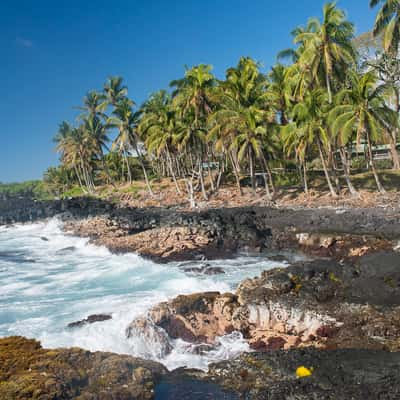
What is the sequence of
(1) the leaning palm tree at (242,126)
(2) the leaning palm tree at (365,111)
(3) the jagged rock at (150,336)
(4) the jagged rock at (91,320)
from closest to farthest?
(3) the jagged rock at (150,336)
(4) the jagged rock at (91,320)
(2) the leaning palm tree at (365,111)
(1) the leaning palm tree at (242,126)


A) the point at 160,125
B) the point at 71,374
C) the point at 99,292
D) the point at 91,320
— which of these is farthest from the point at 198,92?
the point at 71,374

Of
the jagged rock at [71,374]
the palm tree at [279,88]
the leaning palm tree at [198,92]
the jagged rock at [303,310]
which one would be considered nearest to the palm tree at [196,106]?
the leaning palm tree at [198,92]

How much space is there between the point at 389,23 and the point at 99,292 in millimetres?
25900

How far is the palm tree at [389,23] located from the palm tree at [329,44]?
197cm

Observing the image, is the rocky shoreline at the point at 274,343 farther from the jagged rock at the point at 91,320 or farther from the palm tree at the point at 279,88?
the palm tree at the point at 279,88

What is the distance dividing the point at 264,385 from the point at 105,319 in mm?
5684

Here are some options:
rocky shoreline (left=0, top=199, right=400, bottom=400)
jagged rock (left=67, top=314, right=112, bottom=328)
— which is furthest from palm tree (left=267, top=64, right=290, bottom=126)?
jagged rock (left=67, top=314, right=112, bottom=328)

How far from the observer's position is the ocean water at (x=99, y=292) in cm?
946

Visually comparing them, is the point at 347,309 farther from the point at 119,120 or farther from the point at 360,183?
Answer: the point at 119,120

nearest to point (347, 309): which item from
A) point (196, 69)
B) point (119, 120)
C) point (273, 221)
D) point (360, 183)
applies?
point (273, 221)

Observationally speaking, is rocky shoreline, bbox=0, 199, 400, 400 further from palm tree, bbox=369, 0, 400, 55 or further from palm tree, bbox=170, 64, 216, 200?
palm tree, bbox=170, 64, 216, 200

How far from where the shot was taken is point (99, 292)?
48.1ft

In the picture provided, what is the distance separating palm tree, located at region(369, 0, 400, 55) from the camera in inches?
949

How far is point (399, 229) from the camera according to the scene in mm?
17047
